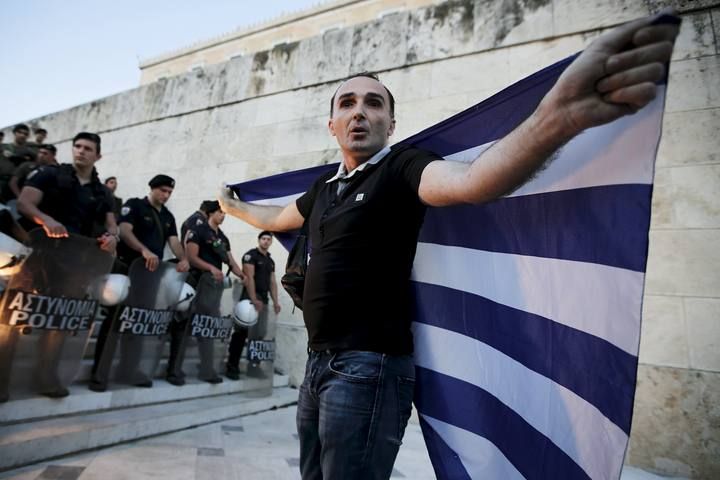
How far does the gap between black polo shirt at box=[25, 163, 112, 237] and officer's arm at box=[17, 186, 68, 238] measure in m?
0.05

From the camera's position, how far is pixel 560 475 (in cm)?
112

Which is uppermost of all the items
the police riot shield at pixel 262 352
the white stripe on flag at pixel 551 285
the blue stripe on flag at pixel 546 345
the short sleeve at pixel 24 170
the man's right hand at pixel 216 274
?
the short sleeve at pixel 24 170

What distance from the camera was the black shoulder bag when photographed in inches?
54.7

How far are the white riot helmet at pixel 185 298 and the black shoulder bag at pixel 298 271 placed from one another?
2.83 metres

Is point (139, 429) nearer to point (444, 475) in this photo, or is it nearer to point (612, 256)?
point (444, 475)

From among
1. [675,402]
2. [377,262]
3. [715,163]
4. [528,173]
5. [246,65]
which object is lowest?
[675,402]

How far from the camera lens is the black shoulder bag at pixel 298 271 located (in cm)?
139

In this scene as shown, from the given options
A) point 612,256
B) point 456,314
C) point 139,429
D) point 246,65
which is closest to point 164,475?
point 139,429

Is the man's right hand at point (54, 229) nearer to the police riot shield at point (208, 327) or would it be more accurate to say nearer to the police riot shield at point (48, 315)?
the police riot shield at point (48, 315)

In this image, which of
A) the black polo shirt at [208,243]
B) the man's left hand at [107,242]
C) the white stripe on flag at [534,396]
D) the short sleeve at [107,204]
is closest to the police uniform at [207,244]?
the black polo shirt at [208,243]

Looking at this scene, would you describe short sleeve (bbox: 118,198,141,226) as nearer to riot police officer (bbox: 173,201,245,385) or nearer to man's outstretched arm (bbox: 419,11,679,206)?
riot police officer (bbox: 173,201,245,385)

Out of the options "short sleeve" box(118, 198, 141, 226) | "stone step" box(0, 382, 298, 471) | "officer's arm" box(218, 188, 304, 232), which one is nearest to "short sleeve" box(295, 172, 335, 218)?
"officer's arm" box(218, 188, 304, 232)

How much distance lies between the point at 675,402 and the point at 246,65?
23.6ft

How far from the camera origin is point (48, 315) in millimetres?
2736
